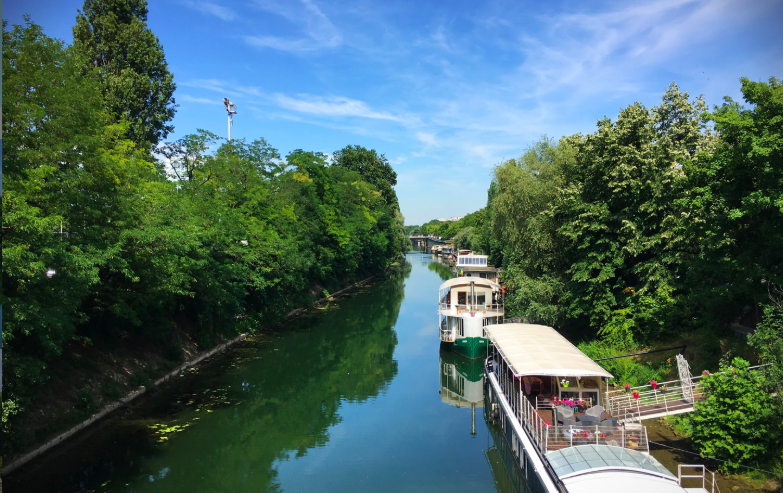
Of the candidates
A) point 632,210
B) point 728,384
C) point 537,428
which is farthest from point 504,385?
point 632,210

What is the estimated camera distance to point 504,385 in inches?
735

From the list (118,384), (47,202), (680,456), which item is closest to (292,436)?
(118,384)

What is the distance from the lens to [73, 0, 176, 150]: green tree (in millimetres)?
34000

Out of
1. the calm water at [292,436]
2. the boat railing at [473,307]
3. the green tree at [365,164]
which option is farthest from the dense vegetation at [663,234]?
the green tree at [365,164]

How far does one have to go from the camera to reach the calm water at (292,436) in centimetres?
1466

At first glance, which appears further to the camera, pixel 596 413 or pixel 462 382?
pixel 462 382

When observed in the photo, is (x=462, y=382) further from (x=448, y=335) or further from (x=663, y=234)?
(x=663, y=234)

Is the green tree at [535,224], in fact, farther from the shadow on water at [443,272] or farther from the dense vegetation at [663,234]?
the shadow on water at [443,272]

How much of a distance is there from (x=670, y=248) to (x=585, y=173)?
18.0ft

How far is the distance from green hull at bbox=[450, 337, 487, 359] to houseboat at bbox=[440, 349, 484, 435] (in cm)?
42

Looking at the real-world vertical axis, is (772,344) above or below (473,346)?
above

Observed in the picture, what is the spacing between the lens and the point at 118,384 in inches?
784

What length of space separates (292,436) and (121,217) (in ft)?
33.2

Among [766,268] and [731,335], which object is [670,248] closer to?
[731,335]
